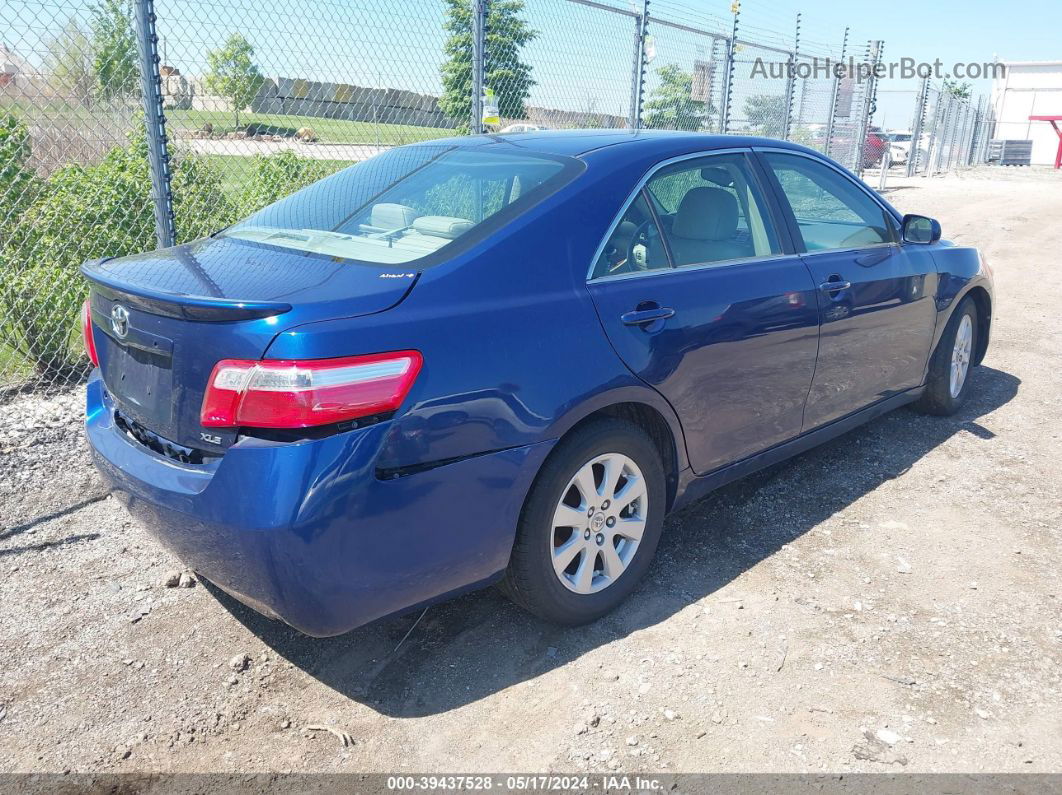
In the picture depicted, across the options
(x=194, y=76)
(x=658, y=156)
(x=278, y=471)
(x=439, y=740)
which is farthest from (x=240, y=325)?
(x=194, y=76)

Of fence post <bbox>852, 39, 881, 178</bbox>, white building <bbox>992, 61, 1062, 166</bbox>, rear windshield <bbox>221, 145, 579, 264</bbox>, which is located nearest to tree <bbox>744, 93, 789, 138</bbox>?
fence post <bbox>852, 39, 881, 178</bbox>

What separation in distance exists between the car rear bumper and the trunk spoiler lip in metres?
0.34

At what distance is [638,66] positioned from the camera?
356 inches

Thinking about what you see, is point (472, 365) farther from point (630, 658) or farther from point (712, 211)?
point (712, 211)

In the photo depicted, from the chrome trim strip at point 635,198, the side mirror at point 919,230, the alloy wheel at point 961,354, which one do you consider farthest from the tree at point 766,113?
the chrome trim strip at point 635,198

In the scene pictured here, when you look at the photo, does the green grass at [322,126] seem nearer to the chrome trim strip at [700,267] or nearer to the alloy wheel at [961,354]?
the chrome trim strip at [700,267]

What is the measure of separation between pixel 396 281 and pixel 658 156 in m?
1.31

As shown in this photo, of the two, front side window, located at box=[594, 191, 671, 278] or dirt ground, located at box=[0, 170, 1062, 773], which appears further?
front side window, located at box=[594, 191, 671, 278]

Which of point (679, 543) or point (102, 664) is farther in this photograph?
point (679, 543)

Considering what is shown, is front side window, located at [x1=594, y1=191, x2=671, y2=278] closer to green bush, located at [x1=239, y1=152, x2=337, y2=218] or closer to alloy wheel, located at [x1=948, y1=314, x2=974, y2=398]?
alloy wheel, located at [x1=948, y1=314, x2=974, y2=398]

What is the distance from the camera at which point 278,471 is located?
2.25 metres

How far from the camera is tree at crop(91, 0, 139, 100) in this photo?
4.76 meters

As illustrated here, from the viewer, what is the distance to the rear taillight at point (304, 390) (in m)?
2.25

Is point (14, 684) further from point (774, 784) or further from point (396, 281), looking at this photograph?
point (774, 784)
